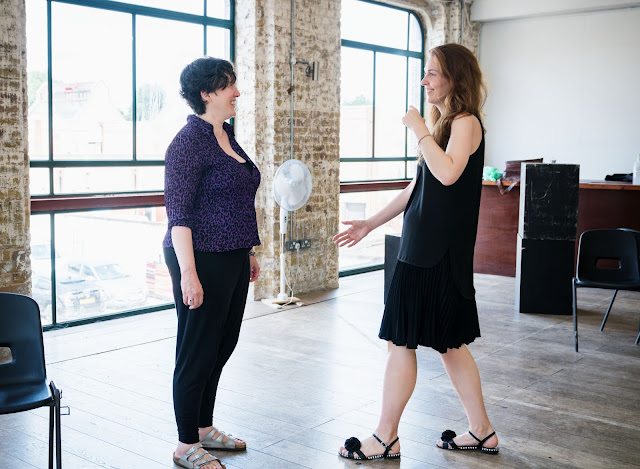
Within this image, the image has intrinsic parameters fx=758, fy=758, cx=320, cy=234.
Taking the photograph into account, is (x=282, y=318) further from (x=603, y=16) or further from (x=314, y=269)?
(x=603, y=16)

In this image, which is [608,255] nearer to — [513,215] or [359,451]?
[513,215]

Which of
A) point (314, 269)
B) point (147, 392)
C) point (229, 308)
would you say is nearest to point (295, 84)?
point (314, 269)

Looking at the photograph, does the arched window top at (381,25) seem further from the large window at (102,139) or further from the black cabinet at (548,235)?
the black cabinet at (548,235)

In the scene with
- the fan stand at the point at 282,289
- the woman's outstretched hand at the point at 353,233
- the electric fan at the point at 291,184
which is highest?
the electric fan at the point at 291,184

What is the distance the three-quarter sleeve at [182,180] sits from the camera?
3.14 m

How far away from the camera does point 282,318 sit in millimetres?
6676

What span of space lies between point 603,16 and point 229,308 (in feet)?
28.2

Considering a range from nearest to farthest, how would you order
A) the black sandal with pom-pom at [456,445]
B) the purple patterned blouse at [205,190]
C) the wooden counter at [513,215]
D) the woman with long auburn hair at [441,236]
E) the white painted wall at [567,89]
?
1. the purple patterned blouse at [205,190]
2. the woman with long auburn hair at [441,236]
3. the black sandal with pom-pom at [456,445]
4. the wooden counter at [513,215]
5. the white painted wall at [567,89]

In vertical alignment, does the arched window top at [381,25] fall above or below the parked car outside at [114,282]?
above

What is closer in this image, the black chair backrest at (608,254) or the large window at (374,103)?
the black chair backrest at (608,254)

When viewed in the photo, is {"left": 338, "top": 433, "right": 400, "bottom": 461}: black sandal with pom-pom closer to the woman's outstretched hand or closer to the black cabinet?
the woman's outstretched hand

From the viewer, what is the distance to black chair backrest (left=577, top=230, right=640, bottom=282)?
578cm

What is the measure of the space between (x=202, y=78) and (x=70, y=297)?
366 centimetres

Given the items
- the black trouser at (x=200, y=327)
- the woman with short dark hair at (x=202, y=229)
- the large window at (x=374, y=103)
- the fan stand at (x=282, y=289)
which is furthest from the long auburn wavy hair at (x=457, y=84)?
the large window at (x=374, y=103)
